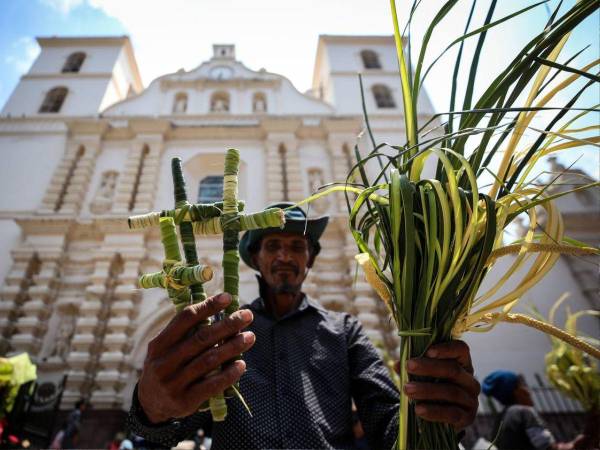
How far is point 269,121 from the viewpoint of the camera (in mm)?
9961

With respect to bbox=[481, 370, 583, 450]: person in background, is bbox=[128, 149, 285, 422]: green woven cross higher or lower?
higher

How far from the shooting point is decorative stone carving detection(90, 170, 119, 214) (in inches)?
340

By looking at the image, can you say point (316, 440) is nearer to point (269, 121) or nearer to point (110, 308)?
point (110, 308)

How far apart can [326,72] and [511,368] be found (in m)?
12.3

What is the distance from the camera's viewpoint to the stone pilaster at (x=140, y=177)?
853 cm

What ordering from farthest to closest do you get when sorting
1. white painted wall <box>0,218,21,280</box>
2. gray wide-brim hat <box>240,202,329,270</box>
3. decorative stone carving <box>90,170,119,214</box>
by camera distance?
decorative stone carving <box>90,170,119,214</box>
white painted wall <box>0,218,21,280</box>
gray wide-brim hat <box>240,202,329,270</box>

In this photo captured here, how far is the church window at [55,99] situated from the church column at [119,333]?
720 centimetres

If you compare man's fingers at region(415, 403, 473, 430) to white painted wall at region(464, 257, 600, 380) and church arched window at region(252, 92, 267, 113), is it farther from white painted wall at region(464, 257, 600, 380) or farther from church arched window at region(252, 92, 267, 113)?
church arched window at region(252, 92, 267, 113)

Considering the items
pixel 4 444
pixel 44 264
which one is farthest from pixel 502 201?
pixel 44 264

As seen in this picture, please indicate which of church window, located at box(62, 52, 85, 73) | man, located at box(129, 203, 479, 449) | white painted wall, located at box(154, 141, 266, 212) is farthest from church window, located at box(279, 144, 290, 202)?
church window, located at box(62, 52, 85, 73)

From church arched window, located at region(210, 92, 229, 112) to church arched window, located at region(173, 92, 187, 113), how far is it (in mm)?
1038

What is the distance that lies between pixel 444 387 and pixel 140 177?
982 cm

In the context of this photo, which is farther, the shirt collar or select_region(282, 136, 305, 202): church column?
select_region(282, 136, 305, 202): church column

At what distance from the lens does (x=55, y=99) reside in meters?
11.8
